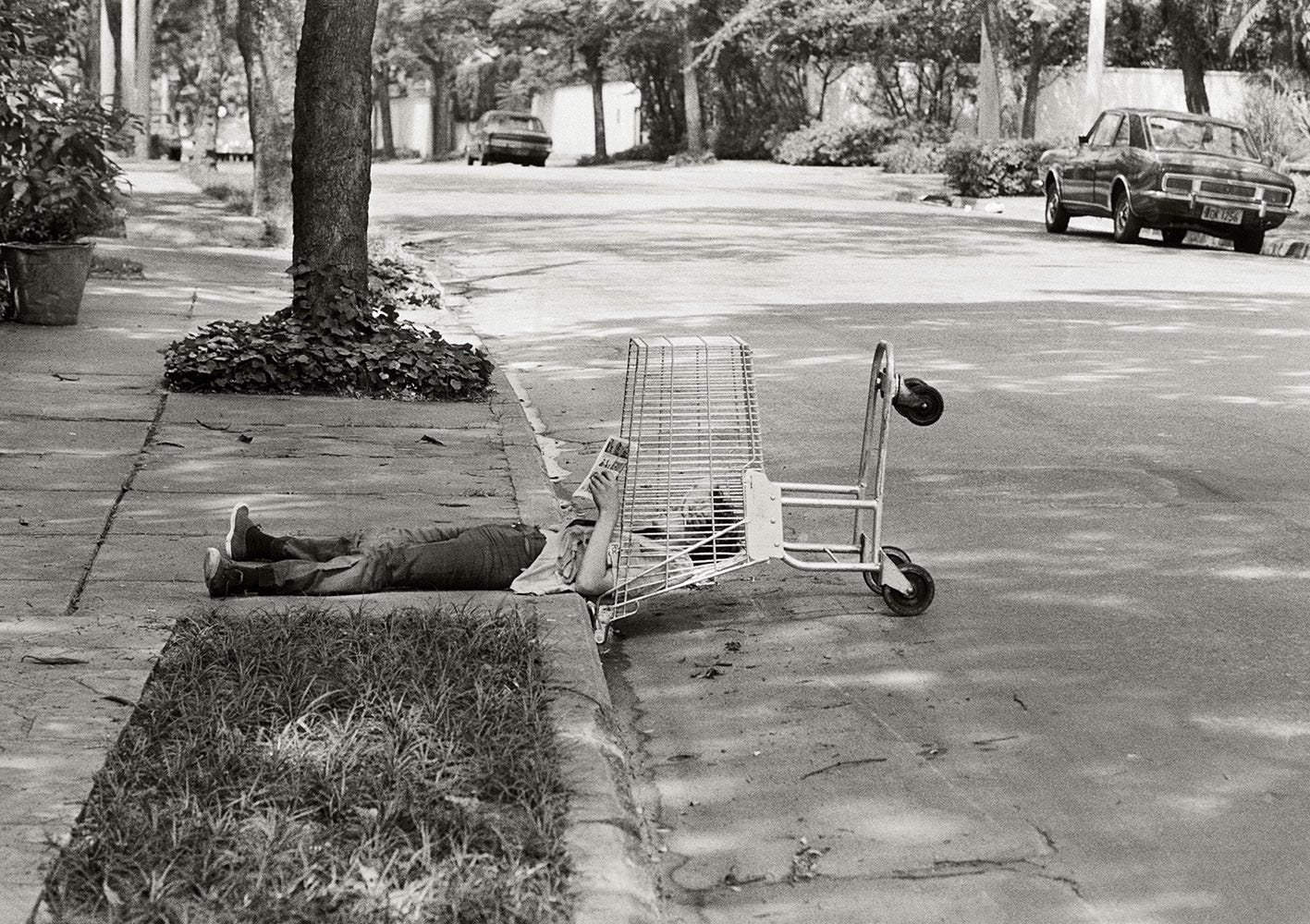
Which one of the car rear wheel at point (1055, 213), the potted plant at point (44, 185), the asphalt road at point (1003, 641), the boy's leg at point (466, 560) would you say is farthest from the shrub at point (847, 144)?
the boy's leg at point (466, 560)

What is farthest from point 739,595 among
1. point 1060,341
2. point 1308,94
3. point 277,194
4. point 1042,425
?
point 1308,94

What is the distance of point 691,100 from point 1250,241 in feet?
95.6

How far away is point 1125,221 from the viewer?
21.9 metres

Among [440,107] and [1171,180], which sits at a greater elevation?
[440,107]

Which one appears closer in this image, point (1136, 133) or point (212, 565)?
point (212, 565)

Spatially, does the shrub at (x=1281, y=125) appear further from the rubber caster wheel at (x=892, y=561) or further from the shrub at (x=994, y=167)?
the rubber caster wheel at (x=892, y=561)

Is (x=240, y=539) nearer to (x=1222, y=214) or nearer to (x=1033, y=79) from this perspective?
(x=1222, y=214)

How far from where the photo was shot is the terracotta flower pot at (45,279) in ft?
37.2

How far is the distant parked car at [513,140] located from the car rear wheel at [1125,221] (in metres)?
28.6

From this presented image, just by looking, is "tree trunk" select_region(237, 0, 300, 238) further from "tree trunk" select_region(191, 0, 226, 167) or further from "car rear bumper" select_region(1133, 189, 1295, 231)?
"car rear bumper" select_region(1133, 189, 1295, 231)

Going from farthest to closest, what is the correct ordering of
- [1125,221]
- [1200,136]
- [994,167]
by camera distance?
[994,167]
[1200,136]
[1125,221]

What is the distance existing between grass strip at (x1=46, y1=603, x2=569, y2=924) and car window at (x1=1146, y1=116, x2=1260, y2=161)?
19257 millimetres

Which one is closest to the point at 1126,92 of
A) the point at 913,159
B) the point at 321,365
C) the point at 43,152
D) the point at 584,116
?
the point at 913,159

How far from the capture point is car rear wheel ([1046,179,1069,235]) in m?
23.6
